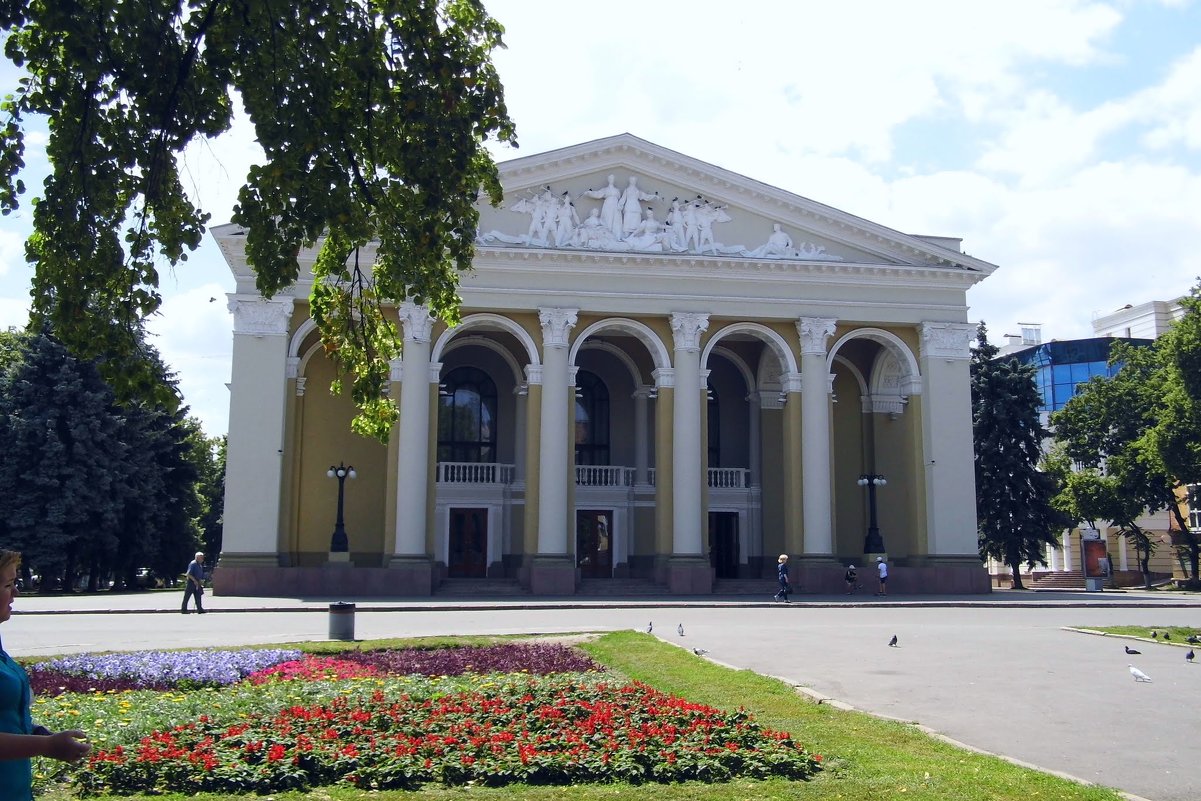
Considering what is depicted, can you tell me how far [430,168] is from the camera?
9.38 metres

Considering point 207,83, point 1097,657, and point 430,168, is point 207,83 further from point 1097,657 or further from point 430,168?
point 1097,657

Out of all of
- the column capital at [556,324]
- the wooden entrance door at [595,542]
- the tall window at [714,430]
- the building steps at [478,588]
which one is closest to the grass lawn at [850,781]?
the building steps at [478,588]

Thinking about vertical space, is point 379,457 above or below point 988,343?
below

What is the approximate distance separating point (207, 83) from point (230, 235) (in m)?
25.1

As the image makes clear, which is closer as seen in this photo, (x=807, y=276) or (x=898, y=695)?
(x=898, y=695)

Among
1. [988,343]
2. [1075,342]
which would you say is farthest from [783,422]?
[1075,342]

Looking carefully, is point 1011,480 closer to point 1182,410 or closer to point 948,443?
point 1182,410

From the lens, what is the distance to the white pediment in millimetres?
35156

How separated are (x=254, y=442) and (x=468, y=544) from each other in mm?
8387

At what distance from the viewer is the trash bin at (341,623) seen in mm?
17219

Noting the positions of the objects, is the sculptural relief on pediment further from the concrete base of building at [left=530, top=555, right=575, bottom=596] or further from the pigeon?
the pigeon

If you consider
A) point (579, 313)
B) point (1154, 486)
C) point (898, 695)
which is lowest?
point (898, 695)

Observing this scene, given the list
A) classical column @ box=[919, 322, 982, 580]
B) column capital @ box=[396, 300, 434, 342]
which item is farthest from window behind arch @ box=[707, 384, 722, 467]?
column capital @ box=[396, 300, 434, 342]

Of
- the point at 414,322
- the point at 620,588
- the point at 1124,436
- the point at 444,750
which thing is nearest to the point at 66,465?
the point at 414,322
